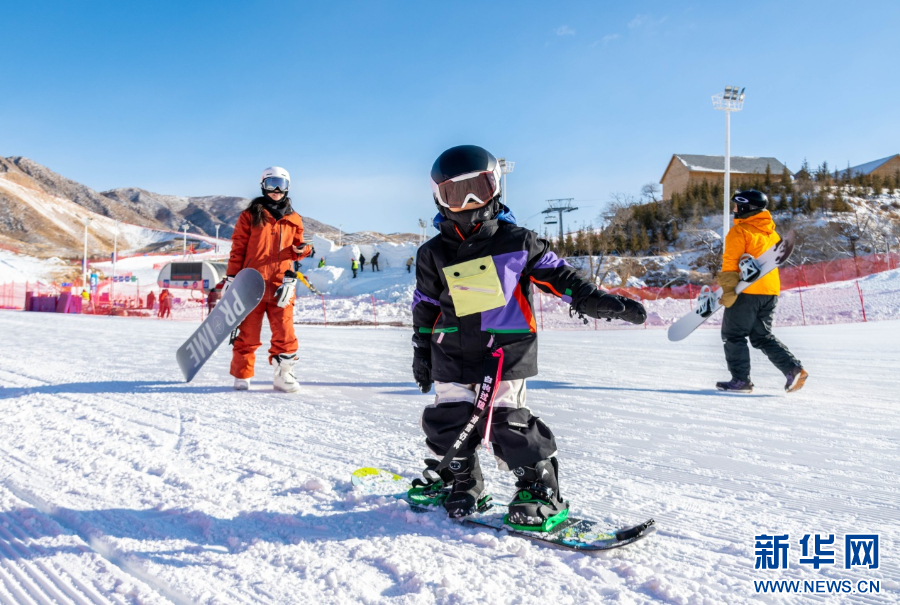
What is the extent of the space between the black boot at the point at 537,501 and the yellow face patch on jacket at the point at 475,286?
618mm

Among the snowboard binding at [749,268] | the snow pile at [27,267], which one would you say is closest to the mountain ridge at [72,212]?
the snow pile at [27,267]

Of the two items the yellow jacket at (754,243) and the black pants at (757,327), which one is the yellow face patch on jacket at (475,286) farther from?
the black pants at (757,327)

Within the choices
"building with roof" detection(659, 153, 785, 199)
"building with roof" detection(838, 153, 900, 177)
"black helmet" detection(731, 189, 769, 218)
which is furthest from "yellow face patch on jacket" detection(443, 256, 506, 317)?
"building with roof" detection(838, 153, 900, 177)

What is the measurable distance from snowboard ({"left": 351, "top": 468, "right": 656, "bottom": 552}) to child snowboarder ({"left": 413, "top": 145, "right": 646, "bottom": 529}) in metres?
A: 0.06

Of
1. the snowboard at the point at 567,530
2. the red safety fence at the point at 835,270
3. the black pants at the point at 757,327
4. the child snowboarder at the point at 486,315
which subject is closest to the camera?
the snowboard at the point at 567,530

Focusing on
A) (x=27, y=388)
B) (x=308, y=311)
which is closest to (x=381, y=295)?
(x=308, y=311)

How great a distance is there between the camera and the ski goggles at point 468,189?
2.14m

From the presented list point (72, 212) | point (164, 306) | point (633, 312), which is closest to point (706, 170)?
point (164, 306)

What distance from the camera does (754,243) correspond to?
4488 millimetres

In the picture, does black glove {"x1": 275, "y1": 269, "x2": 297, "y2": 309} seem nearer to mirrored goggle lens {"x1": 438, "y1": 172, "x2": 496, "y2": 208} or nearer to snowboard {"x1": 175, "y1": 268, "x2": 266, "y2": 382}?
snowboard {"x1": 175, "y1": 268, "x2": 266, "y2": 382}

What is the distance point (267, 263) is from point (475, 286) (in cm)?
304

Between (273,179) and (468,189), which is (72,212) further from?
(468,189)

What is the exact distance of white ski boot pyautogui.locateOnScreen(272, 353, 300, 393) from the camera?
482 centimetres

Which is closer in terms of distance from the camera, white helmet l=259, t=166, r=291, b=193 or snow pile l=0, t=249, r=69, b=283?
white helmet l=259, t=166, r=291, b=193
